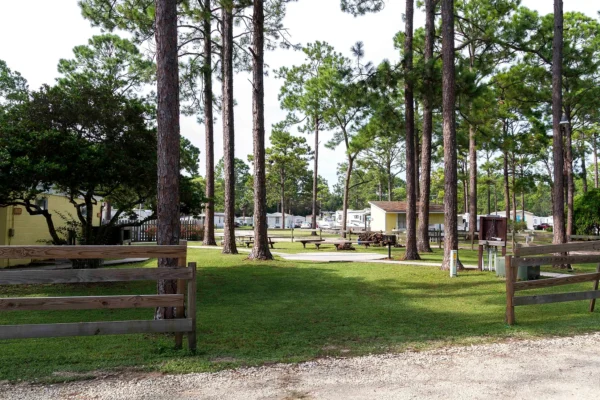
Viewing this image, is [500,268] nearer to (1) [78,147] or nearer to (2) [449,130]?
(2) [449,130]

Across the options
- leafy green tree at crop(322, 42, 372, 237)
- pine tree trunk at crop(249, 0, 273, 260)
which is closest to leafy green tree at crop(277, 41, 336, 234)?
leafy green tree at crop(322, 42, 372, 237)

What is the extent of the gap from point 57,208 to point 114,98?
6097 mm

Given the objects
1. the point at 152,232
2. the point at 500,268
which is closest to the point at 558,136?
the point at 500,268

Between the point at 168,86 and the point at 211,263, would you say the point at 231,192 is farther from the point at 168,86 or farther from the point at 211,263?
the point at 168,86

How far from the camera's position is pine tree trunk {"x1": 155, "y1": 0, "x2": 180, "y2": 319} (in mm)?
5414

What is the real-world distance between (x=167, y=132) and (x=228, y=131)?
10.8 meters

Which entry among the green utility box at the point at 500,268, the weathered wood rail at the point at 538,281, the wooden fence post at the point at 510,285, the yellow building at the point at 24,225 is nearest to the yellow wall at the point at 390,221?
the green utility box at the point at 500,268

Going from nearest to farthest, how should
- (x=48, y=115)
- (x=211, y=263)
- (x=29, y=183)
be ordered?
(x=29, y=183) < (x=48, y=115) < (x=211, y=263)

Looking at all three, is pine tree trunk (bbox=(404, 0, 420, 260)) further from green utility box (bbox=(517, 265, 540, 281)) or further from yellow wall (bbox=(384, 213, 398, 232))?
yellow wall (bbox=(384, 213, 398, 232))

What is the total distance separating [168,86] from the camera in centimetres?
558

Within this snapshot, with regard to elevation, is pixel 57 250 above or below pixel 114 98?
below

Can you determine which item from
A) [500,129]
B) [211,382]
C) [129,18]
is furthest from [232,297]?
[500,129]

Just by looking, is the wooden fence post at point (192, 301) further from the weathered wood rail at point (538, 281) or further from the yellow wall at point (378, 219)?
the yellow wall at point (378, 219)

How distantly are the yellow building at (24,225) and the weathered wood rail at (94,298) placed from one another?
7974 mm
